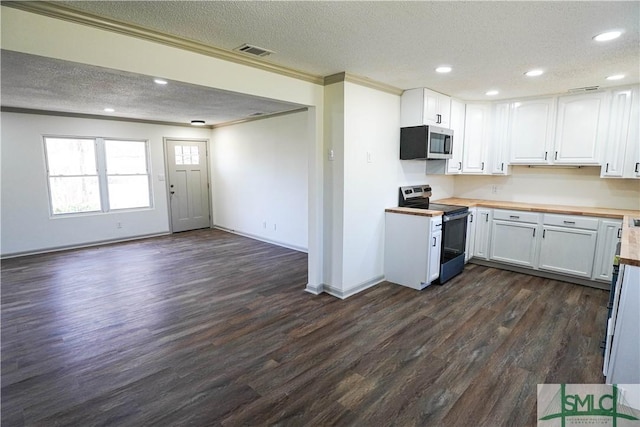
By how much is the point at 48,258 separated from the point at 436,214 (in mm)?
5922

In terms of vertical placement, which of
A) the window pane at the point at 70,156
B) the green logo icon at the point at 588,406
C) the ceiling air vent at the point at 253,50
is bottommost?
the green logo icon at the point at 588,406

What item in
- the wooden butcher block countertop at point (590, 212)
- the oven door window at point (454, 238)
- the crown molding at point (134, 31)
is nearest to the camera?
the crown molding at point (134, 31)

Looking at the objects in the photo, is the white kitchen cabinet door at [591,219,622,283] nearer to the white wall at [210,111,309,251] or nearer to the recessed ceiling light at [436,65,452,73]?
the recessed ceiling light at [436,65,452,73]

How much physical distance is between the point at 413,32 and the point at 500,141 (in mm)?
3102

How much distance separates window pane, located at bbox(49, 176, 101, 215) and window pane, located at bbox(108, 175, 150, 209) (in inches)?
10.1

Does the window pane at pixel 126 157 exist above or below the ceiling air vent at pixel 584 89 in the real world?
below

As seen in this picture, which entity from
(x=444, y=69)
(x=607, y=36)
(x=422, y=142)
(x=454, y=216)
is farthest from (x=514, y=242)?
(x=607, y=36)

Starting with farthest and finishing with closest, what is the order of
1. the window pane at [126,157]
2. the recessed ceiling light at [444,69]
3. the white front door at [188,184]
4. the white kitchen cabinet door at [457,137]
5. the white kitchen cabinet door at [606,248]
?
the white front door at [188,184] < the window pane at [126,157] < the white kitchen cabinet door at [457,137] < the white kitchen cabinet door at [606,248] < the recessed ceiling light at [444,69]

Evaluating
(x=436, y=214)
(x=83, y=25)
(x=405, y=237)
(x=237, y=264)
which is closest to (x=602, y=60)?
(x=436, y=214)

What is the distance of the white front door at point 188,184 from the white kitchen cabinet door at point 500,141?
19.4 ft

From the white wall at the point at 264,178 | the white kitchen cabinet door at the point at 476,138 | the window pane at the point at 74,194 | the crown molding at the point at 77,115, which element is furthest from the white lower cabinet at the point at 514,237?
the window pane at the point at 74,194

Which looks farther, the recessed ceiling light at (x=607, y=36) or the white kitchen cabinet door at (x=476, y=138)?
the white kitchen cabinet door at (x=476, y=138)

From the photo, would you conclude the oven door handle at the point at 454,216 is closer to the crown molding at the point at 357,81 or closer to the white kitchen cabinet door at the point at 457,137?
the white kitchen cabinet door at the point at 457,137

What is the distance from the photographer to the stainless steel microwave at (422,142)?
3.95 m
